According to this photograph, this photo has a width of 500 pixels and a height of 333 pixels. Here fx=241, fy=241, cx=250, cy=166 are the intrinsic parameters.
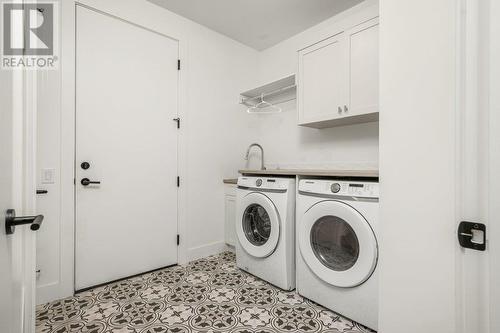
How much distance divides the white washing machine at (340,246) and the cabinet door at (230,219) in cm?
103

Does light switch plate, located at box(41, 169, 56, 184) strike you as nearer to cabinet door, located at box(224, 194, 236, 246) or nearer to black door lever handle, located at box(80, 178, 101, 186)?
black door lever handle, located at box(80, 178, 101, 186)

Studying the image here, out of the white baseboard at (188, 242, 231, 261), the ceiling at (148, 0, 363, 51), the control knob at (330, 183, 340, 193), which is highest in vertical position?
the ceiling at (148, 0, 363, 51)

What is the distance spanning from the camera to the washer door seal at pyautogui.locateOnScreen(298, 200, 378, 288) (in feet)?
4.75

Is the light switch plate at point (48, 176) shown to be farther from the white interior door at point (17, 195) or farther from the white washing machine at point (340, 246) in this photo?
the white washing machine at point (340, 246)

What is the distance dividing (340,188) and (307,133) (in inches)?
50.8

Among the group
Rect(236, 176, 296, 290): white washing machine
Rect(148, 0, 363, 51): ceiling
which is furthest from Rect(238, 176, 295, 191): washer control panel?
Rect(148, 0, 363, 51): ceiling

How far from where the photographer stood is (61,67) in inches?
72.2

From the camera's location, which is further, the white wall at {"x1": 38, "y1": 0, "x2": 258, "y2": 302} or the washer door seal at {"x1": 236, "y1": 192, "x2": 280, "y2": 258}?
the washer door seal at {"x1": 236, "y1": 192, "x2": 280, "y2": 258}

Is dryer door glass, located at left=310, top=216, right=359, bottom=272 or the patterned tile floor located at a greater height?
dryer door glass, located at left=310, top=216, right=359, bottom=272

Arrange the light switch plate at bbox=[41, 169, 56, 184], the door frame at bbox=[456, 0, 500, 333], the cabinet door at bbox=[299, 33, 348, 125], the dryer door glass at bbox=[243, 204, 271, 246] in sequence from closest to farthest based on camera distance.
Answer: the door frame at bbox=[456, 0, 500, 333]
the light switch plate at bbox=[41, 169, 56, 184]
the cabinet door at bbox=[299, 33, 348, 125]
the dryer door glass at bbox=[243, 204, 271, 246]

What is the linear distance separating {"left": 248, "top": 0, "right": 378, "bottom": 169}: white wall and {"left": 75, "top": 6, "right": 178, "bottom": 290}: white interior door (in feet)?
3.87

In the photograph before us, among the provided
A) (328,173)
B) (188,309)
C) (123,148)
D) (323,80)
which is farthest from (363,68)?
(188,309)

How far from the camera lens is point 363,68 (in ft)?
6.35

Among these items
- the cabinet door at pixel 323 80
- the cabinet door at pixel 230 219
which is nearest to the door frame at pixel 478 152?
the cabinet door at pixel 323 80
